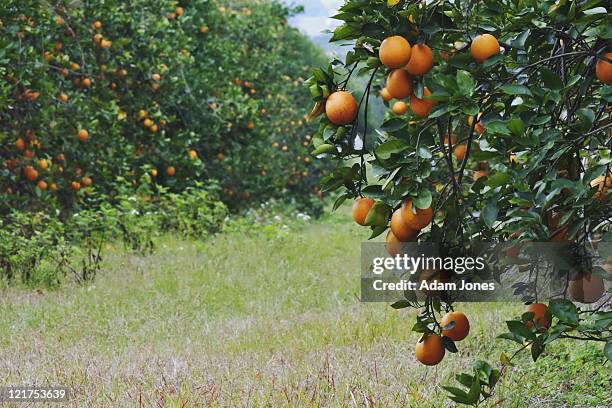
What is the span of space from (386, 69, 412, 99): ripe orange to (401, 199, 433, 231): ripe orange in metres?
0.28

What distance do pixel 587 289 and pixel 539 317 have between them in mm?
244

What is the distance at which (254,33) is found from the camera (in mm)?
10375

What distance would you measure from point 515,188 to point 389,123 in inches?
14.4

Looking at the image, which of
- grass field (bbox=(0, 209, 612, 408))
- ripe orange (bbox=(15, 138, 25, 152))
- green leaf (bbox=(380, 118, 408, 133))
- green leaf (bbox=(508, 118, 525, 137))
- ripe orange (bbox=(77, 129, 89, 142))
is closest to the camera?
green leaf (bbox=(508, 118, 525, 137))

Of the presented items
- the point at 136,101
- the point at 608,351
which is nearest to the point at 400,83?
the point at 608,351

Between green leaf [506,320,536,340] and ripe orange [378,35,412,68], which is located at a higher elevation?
ripe orange [378,35,412,68]

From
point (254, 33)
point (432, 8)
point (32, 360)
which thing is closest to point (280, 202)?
point (254, 33)

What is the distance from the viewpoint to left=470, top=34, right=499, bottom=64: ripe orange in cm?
168

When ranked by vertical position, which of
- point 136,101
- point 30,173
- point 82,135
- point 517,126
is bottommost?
point 517,126

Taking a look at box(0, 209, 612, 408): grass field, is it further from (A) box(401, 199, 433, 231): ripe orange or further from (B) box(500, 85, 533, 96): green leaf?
(B) box(500, 85, 533, 96): green leaf

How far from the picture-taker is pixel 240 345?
3.33 meters

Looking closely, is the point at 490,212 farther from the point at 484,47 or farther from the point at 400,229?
the point at 484,47

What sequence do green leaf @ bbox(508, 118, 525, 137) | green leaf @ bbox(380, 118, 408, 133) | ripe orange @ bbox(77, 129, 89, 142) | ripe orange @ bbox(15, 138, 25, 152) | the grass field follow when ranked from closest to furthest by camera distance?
green leaf @ bbox(508, 118, 525, 137) < green leaf @ bbox(380, 118, 408, 133) < the grass field < ripe orange @ bbox(15, 138, 25, 152) < ripe orange @ bbox(77, 129, 89, 142)

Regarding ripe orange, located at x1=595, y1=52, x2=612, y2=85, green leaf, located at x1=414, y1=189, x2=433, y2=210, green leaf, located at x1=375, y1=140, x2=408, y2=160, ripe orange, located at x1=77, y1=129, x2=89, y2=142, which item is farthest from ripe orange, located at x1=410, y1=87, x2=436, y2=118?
ripe orange, located at x1=77, y1=129, x2=89, y2=142
